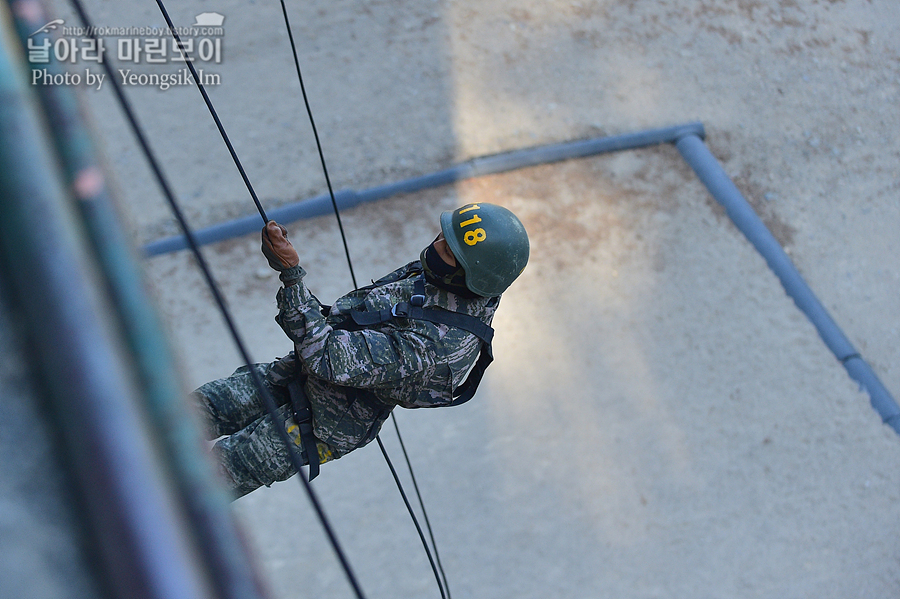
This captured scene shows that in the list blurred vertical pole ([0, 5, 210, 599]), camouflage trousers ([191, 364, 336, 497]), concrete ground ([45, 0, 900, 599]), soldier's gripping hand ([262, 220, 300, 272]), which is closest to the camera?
blurred vertical pole ([0, 5, 210, 599])

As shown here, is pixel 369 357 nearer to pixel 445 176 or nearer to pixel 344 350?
pixel 344 350

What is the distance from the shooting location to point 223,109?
22.2 feet

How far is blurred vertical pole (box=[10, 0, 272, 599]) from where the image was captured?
596 mm

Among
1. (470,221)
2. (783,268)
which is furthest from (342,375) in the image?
(783,268)

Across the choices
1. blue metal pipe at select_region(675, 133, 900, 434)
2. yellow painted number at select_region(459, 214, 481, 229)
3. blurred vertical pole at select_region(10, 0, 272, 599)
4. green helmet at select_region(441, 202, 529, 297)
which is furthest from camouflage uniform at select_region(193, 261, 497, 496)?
blue metal pipe at select_region(675, 133, 900, 434)

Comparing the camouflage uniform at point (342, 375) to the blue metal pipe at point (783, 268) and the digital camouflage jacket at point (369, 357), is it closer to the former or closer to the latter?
the digital camouflage jacket at point (369, 357)

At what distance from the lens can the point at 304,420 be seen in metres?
2.98

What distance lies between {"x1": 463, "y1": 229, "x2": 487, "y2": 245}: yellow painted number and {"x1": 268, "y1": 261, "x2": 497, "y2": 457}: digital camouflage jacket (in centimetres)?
27

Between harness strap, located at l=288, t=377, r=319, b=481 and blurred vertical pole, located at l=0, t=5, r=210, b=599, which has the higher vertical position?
blurred vertical pole, located at l=0, t=5, r=210, b=599

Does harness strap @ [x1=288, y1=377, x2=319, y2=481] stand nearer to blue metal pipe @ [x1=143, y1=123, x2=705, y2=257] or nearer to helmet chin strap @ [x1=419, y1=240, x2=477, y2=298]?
helmet chin strap @ [x1=419, y1=240, x2=477, y2=298]

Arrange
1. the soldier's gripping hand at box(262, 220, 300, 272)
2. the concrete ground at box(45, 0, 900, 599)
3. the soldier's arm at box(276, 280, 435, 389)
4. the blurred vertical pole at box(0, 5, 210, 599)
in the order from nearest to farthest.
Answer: the blurred vertical pole at box(0, 5, 210, 599), the soldier's gripping hand at box(262, 220, 300, 272), the soldier's arm at box(276, 280, 435, 389), the concrete ground at box(45, 0, 900, 599)

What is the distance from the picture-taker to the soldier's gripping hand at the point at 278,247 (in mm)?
2473

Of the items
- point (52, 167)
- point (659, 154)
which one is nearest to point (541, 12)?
point (659, 154)

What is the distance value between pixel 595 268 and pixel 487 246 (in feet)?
11.8
